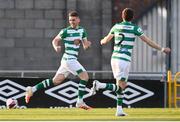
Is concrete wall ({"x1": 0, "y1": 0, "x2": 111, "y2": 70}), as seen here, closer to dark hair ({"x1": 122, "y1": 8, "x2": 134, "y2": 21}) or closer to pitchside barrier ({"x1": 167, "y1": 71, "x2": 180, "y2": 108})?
pitchside barrier ({"x1": 167, "y1": 71, "x2": 180, "y2": 108})

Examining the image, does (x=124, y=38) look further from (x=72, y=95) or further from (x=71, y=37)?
(x=72, y=95)

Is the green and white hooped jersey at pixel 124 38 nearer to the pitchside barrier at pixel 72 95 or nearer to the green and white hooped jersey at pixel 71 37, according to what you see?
the green and white hooped jersey at pixel 71 37

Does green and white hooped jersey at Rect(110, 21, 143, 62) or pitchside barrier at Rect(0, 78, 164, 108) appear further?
pitchside barrier at Rect(0, 78, 164, 108)

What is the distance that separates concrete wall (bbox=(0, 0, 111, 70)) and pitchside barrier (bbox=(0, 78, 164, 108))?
468cm

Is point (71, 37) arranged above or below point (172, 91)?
above

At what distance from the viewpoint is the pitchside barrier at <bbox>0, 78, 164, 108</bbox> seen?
2100 cm

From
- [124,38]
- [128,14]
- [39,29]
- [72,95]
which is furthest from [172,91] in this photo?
[128,14]

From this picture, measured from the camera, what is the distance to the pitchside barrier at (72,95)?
2100 cm

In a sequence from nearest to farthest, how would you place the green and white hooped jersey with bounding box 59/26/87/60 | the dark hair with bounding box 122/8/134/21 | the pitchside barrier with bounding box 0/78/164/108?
the dark hair with bounding box 122/8/134/21 → the green and white hooped jersey with bounding box 59/26/87/60 → the pitchside barrier with bounding box 0/78/164/108

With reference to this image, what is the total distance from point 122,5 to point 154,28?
1352 millimetres

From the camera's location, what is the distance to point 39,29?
25938 mm

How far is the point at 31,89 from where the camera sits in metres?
16.2

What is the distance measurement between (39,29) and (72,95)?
529cm

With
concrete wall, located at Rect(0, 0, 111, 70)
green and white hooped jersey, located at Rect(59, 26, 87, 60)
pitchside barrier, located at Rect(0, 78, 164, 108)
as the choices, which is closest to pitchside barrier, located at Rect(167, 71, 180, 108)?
pitchside barrier, located at Rect(0, 78, 164, 108)
